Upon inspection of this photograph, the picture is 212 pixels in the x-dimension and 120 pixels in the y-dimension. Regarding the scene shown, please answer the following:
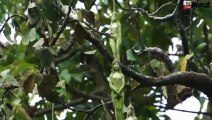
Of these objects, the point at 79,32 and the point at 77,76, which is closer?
the point at 79,32

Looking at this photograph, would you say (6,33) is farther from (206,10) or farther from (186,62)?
(206,10)

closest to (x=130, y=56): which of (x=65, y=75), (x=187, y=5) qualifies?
(x=187, y=5)

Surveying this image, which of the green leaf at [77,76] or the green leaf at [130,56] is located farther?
the green leaf at [77,76]

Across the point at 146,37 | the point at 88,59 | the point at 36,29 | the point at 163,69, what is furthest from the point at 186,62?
the point at 146,37

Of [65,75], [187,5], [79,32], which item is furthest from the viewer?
[65,75]

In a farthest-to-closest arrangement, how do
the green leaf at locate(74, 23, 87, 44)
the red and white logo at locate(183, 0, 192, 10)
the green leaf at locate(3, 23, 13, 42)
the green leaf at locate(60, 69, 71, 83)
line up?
the green leaf at locate(60, 69, 71, 83) < the red and white logo at locate(183, 0, 192, 10) < the green leaf at locate(3, 23, 13, 42) < the green leaf at locate(74, 23, 87, 44)

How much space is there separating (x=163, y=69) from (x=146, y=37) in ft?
2.33

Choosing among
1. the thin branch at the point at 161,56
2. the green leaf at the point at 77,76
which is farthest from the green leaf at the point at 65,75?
the thin branch at the point at 161,56

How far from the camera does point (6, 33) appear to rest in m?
1.18

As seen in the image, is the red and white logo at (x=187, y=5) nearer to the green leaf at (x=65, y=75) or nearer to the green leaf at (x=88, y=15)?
the green leaf at (x=88, y=15)

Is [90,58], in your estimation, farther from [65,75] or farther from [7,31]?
[65,75]

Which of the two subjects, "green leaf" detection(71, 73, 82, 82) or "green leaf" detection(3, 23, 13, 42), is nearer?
"green leaf" detection(3, 23, 13, 42)

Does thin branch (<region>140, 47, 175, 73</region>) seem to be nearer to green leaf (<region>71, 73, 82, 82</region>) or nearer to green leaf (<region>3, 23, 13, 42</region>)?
green leaf (<region>3, 23, 13, 42</region>)

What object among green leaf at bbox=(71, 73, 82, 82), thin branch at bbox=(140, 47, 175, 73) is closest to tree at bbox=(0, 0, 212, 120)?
thin branch at bbox=(140, 47, 175, 73)
